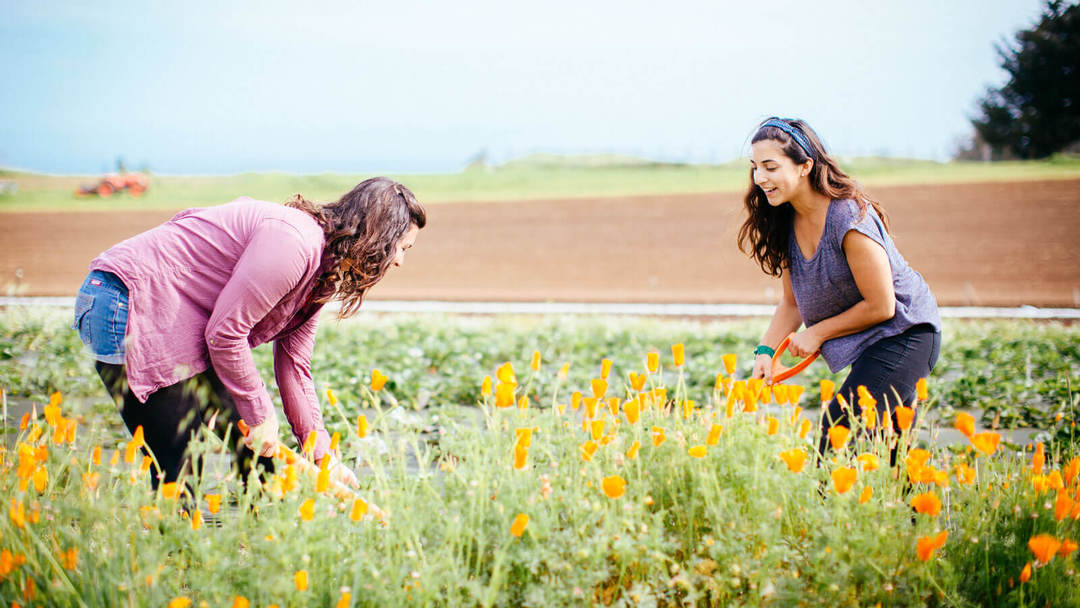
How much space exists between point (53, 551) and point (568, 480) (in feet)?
4.24

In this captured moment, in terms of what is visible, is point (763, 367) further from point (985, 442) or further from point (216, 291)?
point (216, 291)

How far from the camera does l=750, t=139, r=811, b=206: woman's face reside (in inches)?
102

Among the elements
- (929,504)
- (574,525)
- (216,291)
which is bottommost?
(574,525)

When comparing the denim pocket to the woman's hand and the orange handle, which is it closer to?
the woman's hand

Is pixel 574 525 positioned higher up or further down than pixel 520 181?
further down

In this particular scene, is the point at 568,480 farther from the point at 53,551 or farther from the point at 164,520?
the point at 53,551

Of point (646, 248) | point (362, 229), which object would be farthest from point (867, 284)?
point (646, 248)

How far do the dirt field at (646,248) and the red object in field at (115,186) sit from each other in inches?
153

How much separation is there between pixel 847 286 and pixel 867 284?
137 millimetres

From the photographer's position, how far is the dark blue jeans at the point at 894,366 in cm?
259

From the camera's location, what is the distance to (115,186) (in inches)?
992

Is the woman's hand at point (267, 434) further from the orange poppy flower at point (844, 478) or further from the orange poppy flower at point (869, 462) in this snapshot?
the orange poppy flower at point (869, 462)

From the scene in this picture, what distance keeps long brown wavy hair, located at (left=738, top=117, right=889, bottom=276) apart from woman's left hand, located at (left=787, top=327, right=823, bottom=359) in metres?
0.31

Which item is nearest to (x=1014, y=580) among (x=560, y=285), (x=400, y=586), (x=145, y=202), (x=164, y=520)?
(x=400, y=586)
